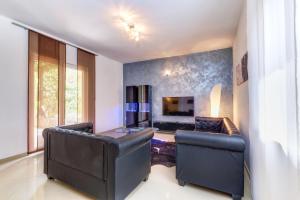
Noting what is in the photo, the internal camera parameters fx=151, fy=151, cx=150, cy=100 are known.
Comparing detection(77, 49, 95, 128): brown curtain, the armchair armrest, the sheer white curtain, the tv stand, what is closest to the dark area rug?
the armchair armrest

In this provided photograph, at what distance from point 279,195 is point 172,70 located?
→ 5070 mm

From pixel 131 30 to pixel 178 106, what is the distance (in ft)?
10.4

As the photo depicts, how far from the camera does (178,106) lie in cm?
561

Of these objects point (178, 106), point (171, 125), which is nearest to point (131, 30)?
point (178, 106)

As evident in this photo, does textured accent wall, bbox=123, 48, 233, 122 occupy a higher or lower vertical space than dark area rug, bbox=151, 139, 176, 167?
higher

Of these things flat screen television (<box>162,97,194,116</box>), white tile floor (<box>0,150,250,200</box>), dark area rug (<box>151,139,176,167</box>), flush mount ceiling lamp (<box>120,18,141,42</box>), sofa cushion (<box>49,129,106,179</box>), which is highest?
flush mount ceiling lamp (<box>120,18,141,42</box>)

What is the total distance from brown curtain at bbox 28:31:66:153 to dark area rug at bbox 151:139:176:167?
2655 mm

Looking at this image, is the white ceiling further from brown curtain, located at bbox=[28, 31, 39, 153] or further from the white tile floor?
the white tile floor

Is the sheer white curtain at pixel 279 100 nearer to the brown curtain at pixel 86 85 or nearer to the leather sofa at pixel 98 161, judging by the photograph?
the leather sofa at pixel 98 161

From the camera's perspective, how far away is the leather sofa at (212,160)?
5.89ft

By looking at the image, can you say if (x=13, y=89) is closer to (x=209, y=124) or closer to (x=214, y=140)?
(x=214, y=140)

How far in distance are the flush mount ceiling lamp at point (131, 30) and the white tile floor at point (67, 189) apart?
3.00 meters

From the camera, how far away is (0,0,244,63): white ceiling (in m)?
2.63

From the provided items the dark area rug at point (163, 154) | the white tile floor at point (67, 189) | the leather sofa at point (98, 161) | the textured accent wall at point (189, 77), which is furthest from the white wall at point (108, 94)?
the leather sofa at point (98, 161)
